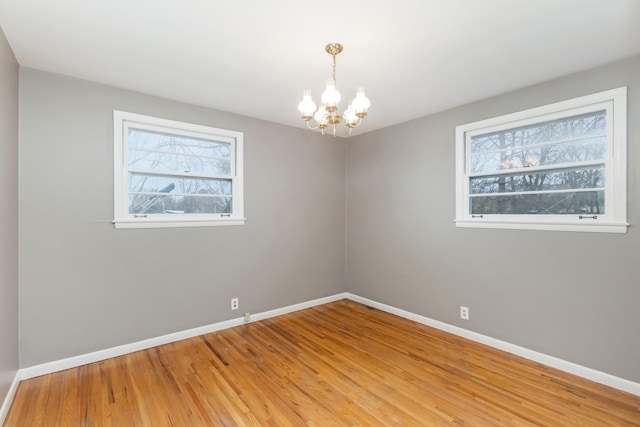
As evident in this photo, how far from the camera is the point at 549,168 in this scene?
2.69 metres

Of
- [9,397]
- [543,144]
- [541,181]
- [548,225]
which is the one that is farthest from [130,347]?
[543,144]

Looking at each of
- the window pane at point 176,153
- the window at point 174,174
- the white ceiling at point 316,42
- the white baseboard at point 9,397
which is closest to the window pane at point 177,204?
the window at point 174,174

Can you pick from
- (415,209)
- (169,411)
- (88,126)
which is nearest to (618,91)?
(415,209)

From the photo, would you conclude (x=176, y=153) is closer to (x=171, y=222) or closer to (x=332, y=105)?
(x=171, y=222)

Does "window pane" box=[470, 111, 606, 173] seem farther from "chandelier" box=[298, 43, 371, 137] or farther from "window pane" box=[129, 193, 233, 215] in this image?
"window pane" box=[129, 193, 233, 215]

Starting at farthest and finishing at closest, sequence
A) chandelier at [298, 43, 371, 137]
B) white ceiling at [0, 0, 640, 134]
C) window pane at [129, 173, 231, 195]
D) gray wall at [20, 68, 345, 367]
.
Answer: window pane at [129, 173, 231, 195] → gray wall at [20, 68, 345, 367] → chandelier at [298, 43, 371, 137] → white ceiling at [0, 0, 640, 134]

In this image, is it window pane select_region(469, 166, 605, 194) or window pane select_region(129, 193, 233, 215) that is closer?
window pane select_region(469, 166, 605, 194)

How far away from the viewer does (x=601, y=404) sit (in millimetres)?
2104

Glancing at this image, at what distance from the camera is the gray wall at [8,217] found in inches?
76.5

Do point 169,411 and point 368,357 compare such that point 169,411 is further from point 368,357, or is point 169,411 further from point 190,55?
point 190,55

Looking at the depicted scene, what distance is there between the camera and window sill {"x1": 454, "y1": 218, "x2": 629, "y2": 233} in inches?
91.4

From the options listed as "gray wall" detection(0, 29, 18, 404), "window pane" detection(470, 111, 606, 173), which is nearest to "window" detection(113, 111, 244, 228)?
"gray wall" detection(0, 29, 18, 404)

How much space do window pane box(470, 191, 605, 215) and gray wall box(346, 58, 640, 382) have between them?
199 millimetres

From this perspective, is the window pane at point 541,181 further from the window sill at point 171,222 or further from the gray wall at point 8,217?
the gray wall at point 8,217
